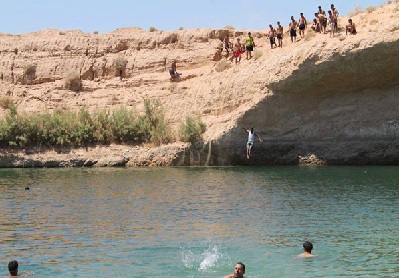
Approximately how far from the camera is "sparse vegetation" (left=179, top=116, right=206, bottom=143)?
44.3m

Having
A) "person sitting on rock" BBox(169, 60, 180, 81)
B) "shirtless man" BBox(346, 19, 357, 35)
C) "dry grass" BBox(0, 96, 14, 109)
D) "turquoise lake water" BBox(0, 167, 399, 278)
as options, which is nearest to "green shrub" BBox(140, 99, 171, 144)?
"person sitting on rock" BBox(169, 60, 180, 81)

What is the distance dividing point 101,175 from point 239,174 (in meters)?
7.24

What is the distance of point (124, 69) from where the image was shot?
5591cm

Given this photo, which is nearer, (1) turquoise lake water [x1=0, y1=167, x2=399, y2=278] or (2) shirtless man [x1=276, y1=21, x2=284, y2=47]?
(1) turquoise lake water [x1=0, y1=167, x2=399, y2=278]

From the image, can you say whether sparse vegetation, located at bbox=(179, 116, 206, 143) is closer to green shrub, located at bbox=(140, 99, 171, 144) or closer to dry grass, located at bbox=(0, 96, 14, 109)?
green shrub, located at bbox=(140, 99, 171, 144)

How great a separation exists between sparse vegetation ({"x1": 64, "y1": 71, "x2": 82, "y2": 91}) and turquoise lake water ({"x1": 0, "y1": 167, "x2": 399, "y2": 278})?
63.6 ft

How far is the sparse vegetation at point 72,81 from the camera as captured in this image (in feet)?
181

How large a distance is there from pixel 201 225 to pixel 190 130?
70.8ft

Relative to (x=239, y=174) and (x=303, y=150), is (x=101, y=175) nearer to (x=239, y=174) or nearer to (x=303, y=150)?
(x=239, y=174)

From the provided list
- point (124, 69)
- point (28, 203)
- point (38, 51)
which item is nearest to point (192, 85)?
point (124, 69)

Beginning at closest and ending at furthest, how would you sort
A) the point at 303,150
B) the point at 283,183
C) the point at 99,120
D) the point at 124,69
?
the point at 283,183 → the point at 303,150 → the point at 99,120 → the point at 124,69

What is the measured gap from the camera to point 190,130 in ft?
146

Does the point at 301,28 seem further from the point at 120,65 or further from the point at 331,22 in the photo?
the point at 120,65

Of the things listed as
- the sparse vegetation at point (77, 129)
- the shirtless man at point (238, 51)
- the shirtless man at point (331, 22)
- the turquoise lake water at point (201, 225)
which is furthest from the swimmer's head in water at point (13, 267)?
the shirtless man at point (238, 51)
